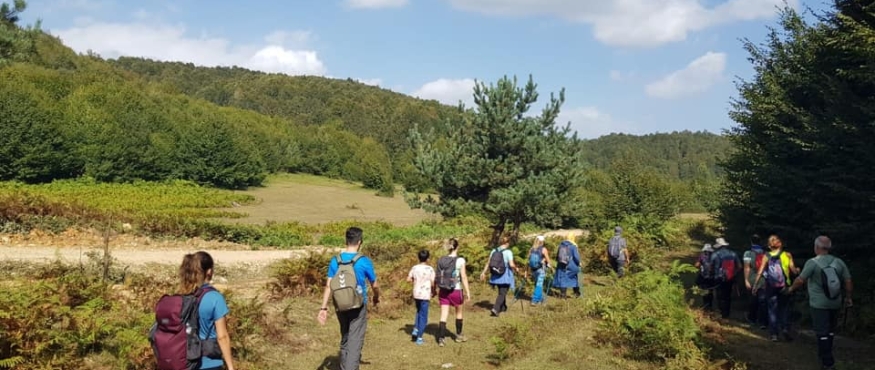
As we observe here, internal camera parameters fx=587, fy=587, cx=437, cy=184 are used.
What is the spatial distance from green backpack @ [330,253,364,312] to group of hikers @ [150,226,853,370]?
0.01 meters

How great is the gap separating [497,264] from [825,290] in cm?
543

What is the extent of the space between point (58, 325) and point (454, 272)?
224 inches

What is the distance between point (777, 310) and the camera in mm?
9578

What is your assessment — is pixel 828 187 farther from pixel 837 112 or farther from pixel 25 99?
pixel 25 99

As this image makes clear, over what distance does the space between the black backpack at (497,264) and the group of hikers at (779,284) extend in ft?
13.5

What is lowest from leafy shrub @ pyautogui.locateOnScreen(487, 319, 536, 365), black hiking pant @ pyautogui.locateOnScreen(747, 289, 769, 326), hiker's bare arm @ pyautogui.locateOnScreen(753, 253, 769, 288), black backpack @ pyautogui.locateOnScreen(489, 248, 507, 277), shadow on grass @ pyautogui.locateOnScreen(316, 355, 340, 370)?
shadow on grass @ pyautogui.locateOnScreen(316, 355, 340, 370)

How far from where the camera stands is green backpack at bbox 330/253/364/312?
22.0 feet

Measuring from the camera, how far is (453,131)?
18.3m

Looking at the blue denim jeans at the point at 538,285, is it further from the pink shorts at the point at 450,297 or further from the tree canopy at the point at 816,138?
the tree canopy at the point at 816,138

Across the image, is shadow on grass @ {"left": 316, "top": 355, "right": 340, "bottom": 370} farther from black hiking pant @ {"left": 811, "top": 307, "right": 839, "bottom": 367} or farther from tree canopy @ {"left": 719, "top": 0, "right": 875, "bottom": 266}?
tree canopy @ {"left": 719, "top": 0, "right": 875, "bottom": 266}

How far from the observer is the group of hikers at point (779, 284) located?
7613mm

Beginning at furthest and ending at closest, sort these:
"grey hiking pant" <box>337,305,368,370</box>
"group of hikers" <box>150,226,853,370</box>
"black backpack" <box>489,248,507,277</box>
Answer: "black backpack" <box>489,248,507,277</box>
"grey hiking pant" <box>337,305,368,370</box>
"group of hikers" <box>150,226,853,370</box>

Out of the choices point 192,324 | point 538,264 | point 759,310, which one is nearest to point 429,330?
point 538,264

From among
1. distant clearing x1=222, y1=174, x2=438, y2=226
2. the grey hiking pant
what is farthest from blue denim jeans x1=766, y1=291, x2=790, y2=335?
distant clearing x1=222, y1=174, x2=438, y2=226
